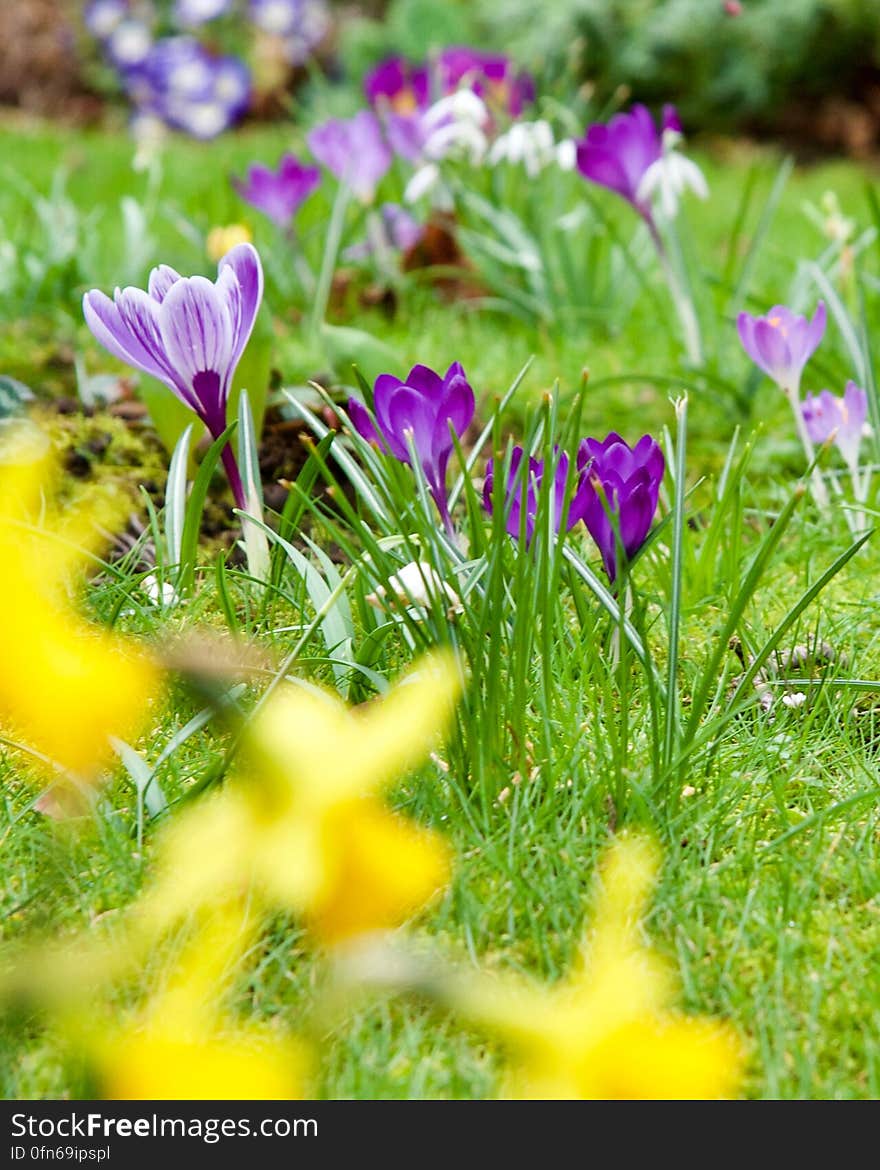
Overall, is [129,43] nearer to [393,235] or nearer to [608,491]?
[393,235]

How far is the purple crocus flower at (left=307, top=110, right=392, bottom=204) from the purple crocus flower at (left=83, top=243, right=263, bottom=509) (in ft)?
5.54

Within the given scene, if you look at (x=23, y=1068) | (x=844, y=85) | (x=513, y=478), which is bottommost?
(x=23, y=1068)

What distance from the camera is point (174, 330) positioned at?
50.7 inches

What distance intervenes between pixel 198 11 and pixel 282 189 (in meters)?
5.10

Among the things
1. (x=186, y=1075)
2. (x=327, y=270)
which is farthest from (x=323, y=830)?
(x=327, y=270)

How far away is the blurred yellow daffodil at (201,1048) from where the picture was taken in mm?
677

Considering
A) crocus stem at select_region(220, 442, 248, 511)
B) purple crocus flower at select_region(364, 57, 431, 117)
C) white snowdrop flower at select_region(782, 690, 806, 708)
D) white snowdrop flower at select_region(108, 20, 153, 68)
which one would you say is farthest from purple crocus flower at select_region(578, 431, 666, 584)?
white snowdrop flower at select_region(108, 20, 153, 68)

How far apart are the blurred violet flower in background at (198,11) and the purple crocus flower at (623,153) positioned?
5745mm

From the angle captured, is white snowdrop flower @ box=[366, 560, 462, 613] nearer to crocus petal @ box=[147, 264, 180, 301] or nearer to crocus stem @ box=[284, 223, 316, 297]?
crocus petal @ box=[147, 264, 180, 301]

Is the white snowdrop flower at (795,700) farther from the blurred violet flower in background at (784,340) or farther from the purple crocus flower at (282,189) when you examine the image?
the purple crocus flower at (282,189)

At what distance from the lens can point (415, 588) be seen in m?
1.30

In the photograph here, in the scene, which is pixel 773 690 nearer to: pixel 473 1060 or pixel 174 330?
pixel 473 1060
